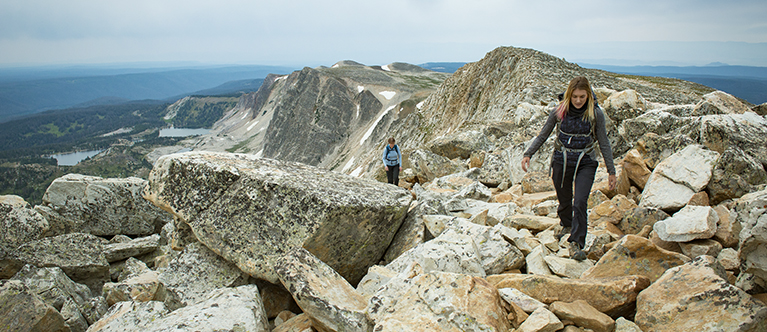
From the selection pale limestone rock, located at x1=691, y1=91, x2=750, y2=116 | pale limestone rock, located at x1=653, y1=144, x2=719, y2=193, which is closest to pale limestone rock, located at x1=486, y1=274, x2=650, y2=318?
pale limestone rock, located at x1=653, y1=144, x2=719, y2=193

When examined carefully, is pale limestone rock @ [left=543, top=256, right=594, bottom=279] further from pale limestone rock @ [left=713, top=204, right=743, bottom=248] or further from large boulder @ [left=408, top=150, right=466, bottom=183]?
large boulder @ [left=408, top=150, right=466, bottom=183]

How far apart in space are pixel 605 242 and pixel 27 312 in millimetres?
10196

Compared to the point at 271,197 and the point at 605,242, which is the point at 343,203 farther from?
the point at 605,242

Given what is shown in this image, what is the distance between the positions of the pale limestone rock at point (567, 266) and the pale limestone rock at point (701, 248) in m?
1.33

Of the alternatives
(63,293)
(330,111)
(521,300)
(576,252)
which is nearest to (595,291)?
(521,300)

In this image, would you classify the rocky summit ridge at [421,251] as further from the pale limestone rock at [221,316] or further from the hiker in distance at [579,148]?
the hiker in distance at [579,148]

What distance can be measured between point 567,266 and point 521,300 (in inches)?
68.0

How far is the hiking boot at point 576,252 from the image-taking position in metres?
5.80

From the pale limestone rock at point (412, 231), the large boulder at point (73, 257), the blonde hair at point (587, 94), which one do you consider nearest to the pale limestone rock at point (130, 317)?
the pale limestone rock at point (412, 231)

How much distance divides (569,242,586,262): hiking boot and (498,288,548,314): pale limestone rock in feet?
6.16

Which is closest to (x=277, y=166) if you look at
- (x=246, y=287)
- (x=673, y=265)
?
(x=246, y=287)

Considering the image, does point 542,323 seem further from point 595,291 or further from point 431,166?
point 431,166

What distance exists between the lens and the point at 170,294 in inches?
243

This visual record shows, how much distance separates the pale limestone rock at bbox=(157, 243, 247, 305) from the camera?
6227 mm
